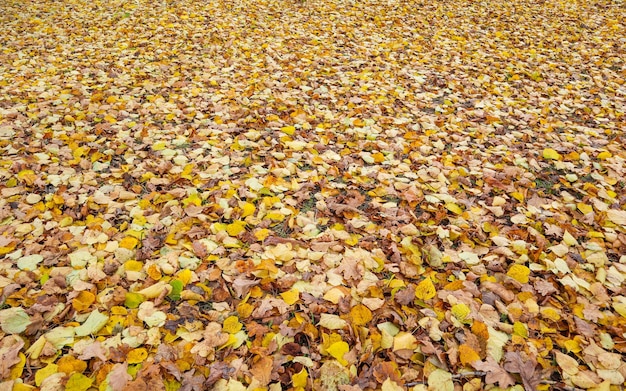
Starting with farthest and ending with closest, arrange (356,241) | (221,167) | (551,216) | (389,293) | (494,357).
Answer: (221,167) < (551,216) < (356,241) < (389,293) < (494,357)

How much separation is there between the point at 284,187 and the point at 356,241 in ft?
2.45

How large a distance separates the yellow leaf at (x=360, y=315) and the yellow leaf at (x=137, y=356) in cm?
98

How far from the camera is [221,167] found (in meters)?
3.07

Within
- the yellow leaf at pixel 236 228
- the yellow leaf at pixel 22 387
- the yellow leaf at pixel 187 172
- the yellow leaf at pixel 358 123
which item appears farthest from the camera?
the yellow leaf at pixel 358 123

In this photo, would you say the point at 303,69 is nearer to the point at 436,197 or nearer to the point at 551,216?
the point at 436,197

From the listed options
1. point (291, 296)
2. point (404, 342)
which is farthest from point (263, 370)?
point (404, 342)

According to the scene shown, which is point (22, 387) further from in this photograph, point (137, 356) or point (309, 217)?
point (309, 217)

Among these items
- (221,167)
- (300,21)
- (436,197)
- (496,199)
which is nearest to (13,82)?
(221,167)

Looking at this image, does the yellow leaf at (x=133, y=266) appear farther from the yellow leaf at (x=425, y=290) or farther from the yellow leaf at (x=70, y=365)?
the yellow leaf at (x=425, y=290)

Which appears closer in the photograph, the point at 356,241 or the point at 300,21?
the point at 356,241

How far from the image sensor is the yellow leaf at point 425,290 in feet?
6.78

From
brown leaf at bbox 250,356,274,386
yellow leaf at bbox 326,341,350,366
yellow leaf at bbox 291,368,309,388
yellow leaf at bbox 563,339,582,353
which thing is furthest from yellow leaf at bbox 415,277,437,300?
brown leaf at bbox 250,356,274,386

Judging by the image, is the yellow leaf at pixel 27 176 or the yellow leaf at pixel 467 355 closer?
the yellow leaf at pixel 467 355

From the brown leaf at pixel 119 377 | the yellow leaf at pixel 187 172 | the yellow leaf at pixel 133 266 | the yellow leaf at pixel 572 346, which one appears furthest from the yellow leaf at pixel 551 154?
the brown leaf at pixel 119 377
